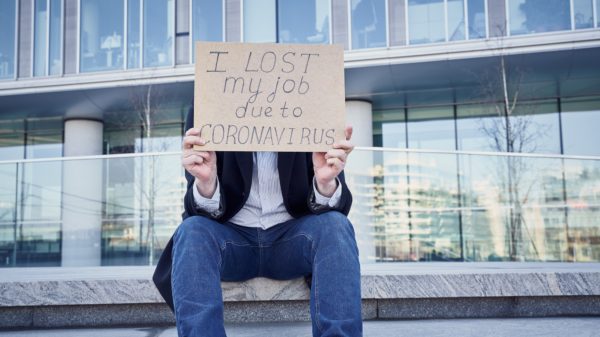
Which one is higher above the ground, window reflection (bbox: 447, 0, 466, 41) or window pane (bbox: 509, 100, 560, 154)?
window reflection (bbox: 447, 0, 466, 41)

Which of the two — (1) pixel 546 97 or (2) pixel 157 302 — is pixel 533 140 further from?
(2) pixel 157 302

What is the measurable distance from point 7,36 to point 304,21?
7.88 meters

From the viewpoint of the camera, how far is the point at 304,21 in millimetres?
14094

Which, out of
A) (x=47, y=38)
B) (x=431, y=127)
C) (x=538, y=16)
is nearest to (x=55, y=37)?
(x=47, y=38)

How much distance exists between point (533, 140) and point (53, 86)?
38.4ft

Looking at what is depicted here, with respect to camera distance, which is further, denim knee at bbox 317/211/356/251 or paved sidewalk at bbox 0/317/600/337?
paved sidewalk at bbox 0/317/600/337

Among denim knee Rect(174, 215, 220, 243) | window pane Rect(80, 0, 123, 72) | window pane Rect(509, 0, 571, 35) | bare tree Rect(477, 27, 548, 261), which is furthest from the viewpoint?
window pane Rect(80, 0, 123, 72)

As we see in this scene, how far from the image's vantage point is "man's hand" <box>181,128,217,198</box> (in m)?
2.38

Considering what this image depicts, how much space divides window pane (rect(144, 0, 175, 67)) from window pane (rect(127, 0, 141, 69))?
0.20 metres

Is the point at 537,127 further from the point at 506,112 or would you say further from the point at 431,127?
the point at 431,127

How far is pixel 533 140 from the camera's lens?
1409cm

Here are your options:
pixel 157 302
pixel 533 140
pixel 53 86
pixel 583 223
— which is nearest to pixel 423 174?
pixel 583 223

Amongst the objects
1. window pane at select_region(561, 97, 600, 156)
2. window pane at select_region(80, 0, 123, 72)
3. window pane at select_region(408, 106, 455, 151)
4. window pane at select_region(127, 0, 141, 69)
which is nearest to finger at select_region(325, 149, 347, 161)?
window pane at select_region(127, 0, 141, 69)

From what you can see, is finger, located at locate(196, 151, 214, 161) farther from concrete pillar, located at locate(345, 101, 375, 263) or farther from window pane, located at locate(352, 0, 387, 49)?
window pane, located at locate(352, 0, 387, 49)
